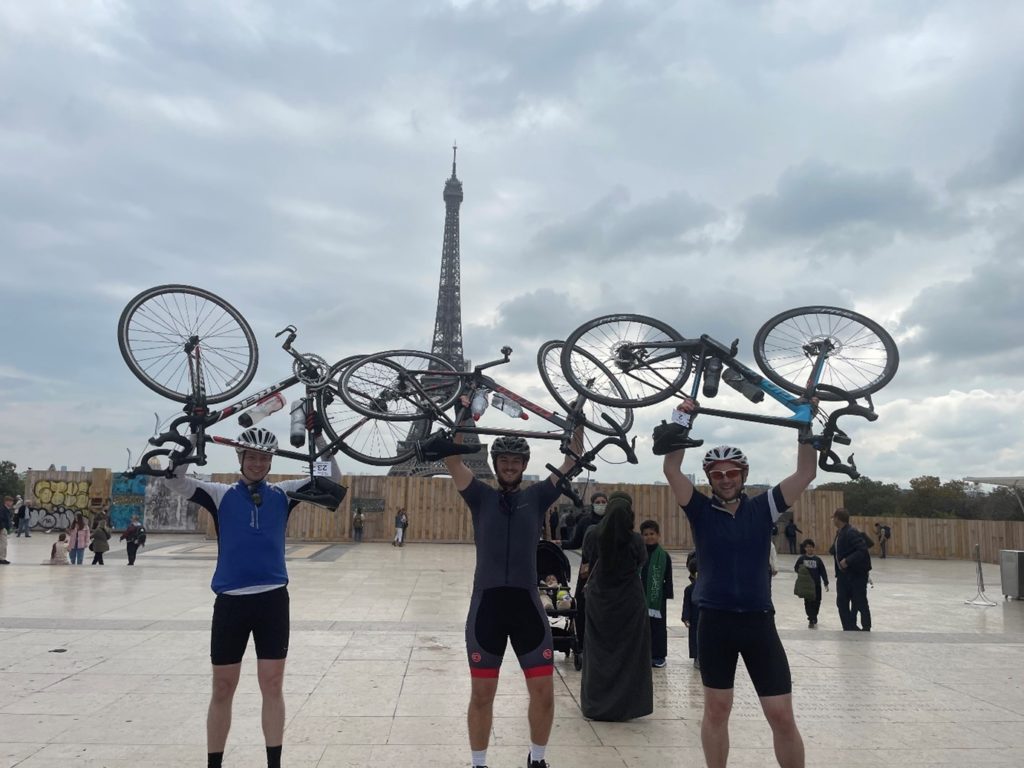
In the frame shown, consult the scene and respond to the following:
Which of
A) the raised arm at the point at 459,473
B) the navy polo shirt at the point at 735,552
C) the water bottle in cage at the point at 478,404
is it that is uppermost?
the water bottle in cage at the point at 478,404

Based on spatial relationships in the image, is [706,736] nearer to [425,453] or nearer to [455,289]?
[425,453]

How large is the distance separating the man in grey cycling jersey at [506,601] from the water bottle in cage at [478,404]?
3.17 m

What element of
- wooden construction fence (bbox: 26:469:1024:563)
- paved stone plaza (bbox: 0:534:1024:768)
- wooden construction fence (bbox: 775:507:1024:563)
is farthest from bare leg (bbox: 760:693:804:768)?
wooden construction fence (bbox: 775:507:1024:563)

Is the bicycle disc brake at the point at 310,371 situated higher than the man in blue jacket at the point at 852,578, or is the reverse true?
the bicycle disc brake at the point at 310,371

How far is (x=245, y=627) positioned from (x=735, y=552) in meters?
2.74

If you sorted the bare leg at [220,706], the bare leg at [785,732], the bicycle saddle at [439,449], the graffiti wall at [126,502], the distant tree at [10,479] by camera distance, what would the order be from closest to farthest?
the bare leg at [785,732] → the bare leg at [220,706] → the bicycle saddle at [439,449] → the graffiti wall at [126,502] → the distant tree at [10,479]

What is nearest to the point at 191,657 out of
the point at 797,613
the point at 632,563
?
the point at 632,563

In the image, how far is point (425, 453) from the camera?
175 inches

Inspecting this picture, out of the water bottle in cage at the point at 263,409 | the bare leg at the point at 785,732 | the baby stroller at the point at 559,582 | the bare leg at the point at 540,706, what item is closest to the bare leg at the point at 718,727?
the bare leg at the point at 785,732

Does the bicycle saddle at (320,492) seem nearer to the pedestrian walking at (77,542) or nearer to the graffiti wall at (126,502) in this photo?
the pedestrian walking at (77,542)

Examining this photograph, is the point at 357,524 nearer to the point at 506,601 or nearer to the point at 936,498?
the point at 506,601

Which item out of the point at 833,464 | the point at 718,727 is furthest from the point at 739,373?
the point at 718,727

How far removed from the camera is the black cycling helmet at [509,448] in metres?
4.62

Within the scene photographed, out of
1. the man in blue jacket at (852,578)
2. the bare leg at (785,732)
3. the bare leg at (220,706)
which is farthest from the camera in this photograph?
the man in blue jacket at (852,578)
